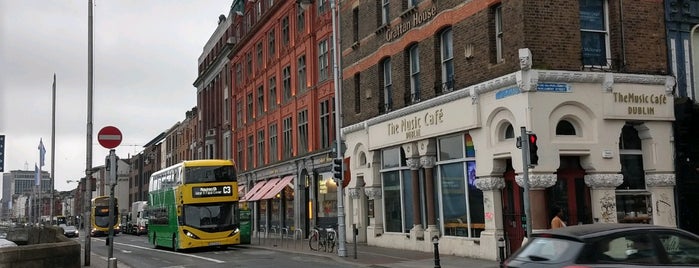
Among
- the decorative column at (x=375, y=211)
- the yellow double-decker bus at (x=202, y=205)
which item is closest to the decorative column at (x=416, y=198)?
the decorative column at (x=375, y=211)

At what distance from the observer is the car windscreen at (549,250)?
26.3 feet

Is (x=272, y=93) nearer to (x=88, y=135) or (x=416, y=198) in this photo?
(x=416, y=198)

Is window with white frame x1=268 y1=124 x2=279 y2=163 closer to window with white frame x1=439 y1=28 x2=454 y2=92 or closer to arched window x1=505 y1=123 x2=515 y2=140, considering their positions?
window with white frame x1=439 y1=28 x2=454 y2=92

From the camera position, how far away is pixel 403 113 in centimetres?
2466

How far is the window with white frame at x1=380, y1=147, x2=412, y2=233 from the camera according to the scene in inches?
998

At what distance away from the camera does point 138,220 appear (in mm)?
66500

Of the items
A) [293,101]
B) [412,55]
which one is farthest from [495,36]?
[293,101]

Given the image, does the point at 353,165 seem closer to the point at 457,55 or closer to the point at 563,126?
the point at 457,55

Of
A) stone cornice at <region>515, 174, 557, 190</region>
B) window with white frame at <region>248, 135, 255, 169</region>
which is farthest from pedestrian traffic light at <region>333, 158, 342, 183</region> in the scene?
window with white frame at <region>248, 135, 255, 169</region>

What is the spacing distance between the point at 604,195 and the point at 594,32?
449 cm

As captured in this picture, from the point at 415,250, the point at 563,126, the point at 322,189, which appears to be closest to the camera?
the point at 563,126

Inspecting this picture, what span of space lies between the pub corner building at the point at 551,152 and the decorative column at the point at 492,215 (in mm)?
29

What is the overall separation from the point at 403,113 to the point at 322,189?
11.7 metres

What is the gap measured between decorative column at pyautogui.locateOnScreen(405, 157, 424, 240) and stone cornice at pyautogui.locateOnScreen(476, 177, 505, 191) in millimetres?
4399
